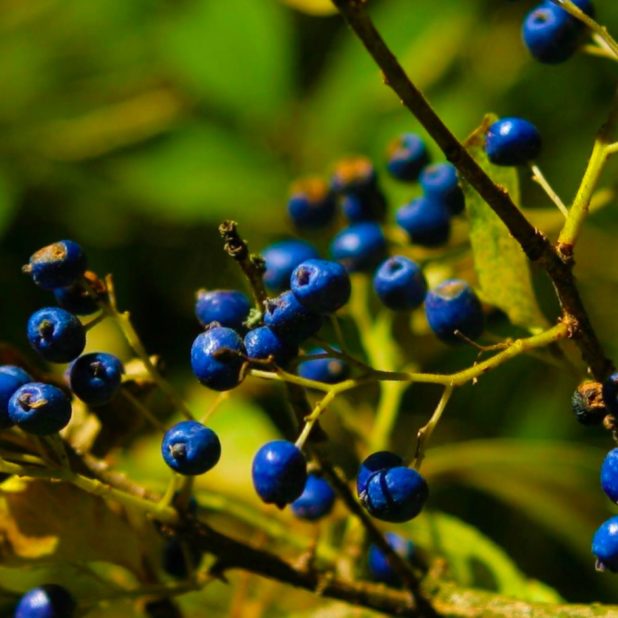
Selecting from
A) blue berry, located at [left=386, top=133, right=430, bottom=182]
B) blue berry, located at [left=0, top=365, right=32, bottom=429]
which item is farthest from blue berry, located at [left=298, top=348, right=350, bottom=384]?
blue berry, located at [left=0, top=365, right=32, bottom=429]

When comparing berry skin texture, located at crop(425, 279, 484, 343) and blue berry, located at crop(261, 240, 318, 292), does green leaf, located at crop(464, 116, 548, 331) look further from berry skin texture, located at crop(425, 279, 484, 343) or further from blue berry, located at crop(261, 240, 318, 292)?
blue berry, located at crop(261, 240, 318, 292)

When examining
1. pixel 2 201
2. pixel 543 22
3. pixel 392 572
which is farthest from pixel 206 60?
pixel 392 572

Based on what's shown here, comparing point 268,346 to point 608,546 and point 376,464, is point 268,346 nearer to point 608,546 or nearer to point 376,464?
point 376,464

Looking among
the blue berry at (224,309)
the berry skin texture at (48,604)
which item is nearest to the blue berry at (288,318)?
the blue berry at (224,309)

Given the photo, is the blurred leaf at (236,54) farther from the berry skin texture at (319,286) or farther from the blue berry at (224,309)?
the berry skin texture at (319,286)

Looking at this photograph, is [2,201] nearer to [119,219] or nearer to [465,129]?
[119,219]

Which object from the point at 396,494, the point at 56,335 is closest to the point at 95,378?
the point at 56,335

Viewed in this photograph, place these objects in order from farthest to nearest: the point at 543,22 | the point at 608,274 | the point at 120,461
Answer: the point at 608,274, the point at 120,461, the point at 543,22
